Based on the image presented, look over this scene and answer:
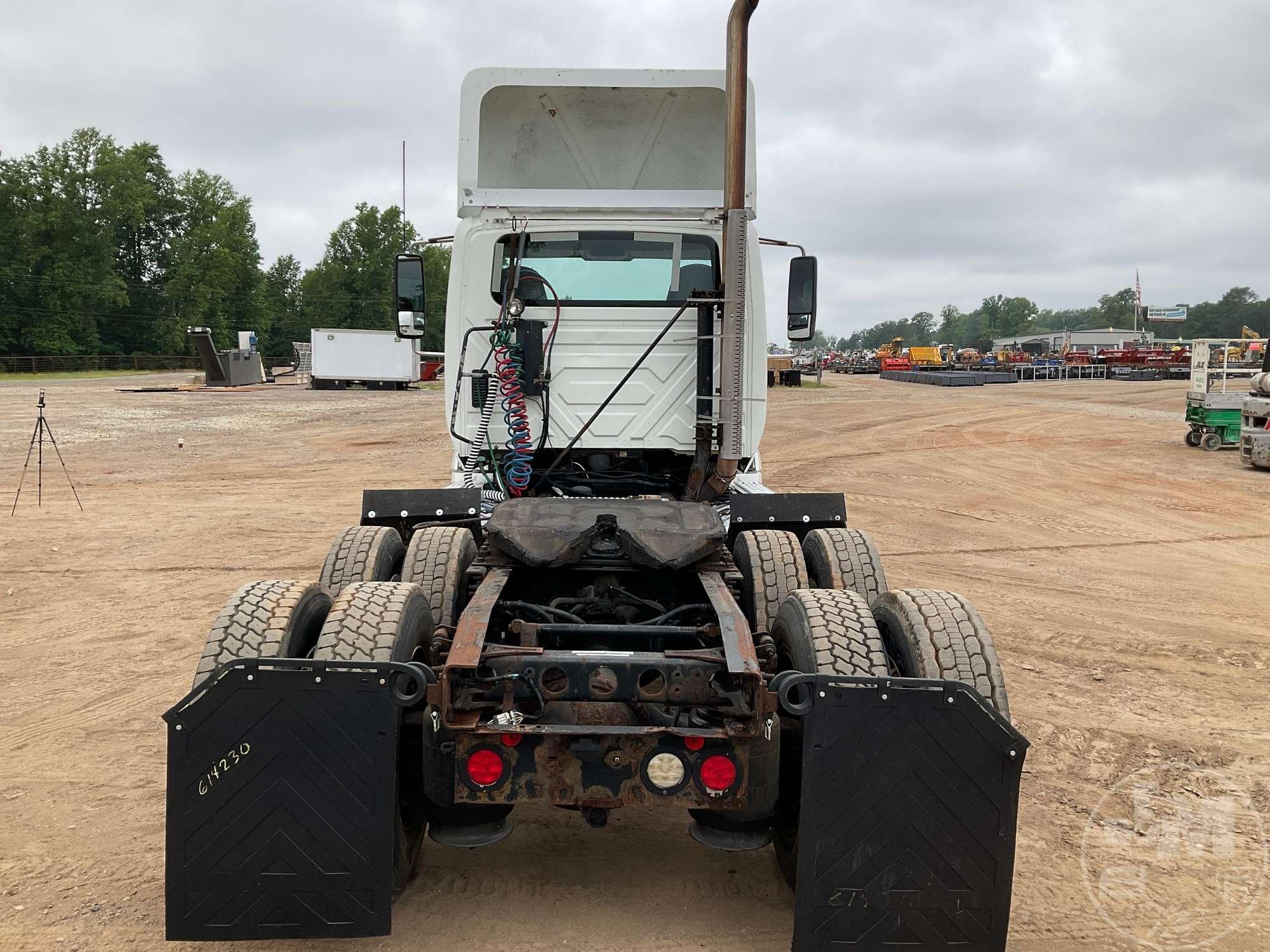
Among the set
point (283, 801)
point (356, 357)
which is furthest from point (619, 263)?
point (356, 357)

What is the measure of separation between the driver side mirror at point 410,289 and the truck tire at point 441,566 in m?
1.75

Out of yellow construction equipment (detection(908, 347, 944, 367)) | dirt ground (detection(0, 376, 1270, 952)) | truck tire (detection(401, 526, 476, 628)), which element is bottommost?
dirt ground (detection(0, 376, 1270, 952))

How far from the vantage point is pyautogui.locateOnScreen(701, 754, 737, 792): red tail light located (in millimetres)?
3100

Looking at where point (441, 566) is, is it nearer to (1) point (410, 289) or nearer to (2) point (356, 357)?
(1) point (410, 289)

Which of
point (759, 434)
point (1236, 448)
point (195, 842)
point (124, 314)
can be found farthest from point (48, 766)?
point (124, 314)

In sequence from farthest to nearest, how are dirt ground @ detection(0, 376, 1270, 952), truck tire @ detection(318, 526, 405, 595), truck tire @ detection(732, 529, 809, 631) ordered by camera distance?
truck tire @ detection(318, 526, 405, 595) < truck tire @ detection(732, 529, 809, 631) < dirt ground @ detection(0, 376, 1270, 952)

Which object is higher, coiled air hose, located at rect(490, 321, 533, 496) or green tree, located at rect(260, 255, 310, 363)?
green tree, located at rect(260, 255, 310, 363)

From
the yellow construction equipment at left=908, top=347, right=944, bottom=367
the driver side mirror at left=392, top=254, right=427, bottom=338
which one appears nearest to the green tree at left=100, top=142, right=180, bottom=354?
the yellow construction equipment at left=908, top=347, right=944, bottom=367

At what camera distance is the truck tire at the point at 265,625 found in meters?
3.33

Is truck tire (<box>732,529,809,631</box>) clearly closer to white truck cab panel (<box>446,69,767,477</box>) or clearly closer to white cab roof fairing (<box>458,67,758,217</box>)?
white truck cab panel (<box>446,69,767,477</box>)

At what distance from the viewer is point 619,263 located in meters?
6.03

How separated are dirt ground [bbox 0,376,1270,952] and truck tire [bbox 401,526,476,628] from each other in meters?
1.12

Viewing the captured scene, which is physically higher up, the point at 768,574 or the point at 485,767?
the point at 768,574

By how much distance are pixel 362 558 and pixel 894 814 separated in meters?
3.05
